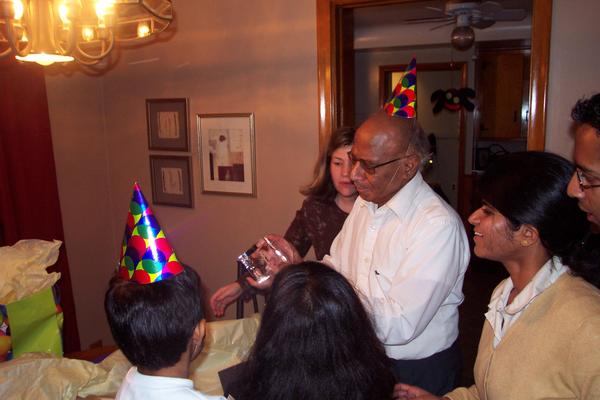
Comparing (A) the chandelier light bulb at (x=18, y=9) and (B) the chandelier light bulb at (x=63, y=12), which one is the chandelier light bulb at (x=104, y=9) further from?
(A) the chandelier light bulb at (x=18, y=9)

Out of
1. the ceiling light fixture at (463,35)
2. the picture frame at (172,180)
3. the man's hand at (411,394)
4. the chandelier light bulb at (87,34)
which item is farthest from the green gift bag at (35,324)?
the ceiling light fixture at (463,35)

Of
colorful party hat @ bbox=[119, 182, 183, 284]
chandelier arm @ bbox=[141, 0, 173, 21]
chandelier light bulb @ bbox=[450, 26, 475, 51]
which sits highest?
chandelier light bulb @ bbox=[450, 26, 475, 51]

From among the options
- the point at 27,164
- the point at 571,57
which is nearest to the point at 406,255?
the point at 571,57

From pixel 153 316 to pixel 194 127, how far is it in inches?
85.5

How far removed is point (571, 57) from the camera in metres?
2.16

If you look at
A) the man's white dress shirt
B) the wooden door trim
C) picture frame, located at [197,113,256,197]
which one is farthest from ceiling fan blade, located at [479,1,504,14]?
the man's white dress shirt

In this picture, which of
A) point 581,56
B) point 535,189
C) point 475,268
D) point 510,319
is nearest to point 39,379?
point 510,319

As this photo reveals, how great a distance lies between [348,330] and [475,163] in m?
5.98

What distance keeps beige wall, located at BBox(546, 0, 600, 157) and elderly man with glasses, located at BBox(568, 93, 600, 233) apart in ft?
4.40

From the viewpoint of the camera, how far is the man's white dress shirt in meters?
1.29

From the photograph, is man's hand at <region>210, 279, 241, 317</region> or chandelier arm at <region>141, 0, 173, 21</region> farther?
man's hand at <region>210, 279, 241, 317</region>

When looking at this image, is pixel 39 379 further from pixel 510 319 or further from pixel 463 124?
pixel 463 124

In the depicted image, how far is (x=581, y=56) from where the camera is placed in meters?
2.14

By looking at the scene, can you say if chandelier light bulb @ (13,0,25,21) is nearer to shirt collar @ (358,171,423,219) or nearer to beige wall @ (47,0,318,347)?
shirt collar @ (358,171,423,219)
